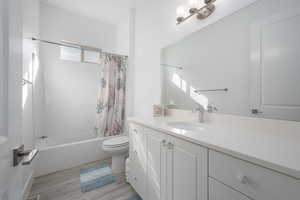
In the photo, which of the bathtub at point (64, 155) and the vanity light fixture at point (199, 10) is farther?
the bathtub at point (64, 155)

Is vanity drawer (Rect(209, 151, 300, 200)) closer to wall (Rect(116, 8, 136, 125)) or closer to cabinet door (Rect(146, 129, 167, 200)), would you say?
cabinet door (Rect(146, 129, 167, 200))

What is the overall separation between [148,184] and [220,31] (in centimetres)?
155

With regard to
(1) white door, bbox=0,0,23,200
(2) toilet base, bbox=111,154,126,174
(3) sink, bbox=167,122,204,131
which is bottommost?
(2) toilet base, bbox=111,154,126,174

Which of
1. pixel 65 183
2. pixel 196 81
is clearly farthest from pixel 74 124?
pixel 196 81

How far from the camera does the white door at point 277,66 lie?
79 centimetres

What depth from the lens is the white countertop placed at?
0.49 meters

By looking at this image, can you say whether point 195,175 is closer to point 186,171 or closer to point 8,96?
point 186,171

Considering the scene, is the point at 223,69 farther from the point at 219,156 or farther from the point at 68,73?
the point at 68,73

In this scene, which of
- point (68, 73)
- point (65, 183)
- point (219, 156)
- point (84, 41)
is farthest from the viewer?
point (84, 41)

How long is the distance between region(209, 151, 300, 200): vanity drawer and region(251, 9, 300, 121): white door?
0.55 m

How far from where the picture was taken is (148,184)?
118 centimetres

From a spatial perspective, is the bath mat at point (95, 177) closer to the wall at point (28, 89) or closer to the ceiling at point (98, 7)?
the wall at point (28, 89)

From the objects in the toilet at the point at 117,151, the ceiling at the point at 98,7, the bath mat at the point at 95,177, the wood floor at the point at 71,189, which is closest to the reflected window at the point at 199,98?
the toilet at the point at 117,151

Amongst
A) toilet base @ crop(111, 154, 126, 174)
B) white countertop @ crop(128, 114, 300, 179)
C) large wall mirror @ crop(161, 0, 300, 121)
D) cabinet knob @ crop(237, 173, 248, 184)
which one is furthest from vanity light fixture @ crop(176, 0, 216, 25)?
toilet base @ crop(111, 154, 126, 174)
